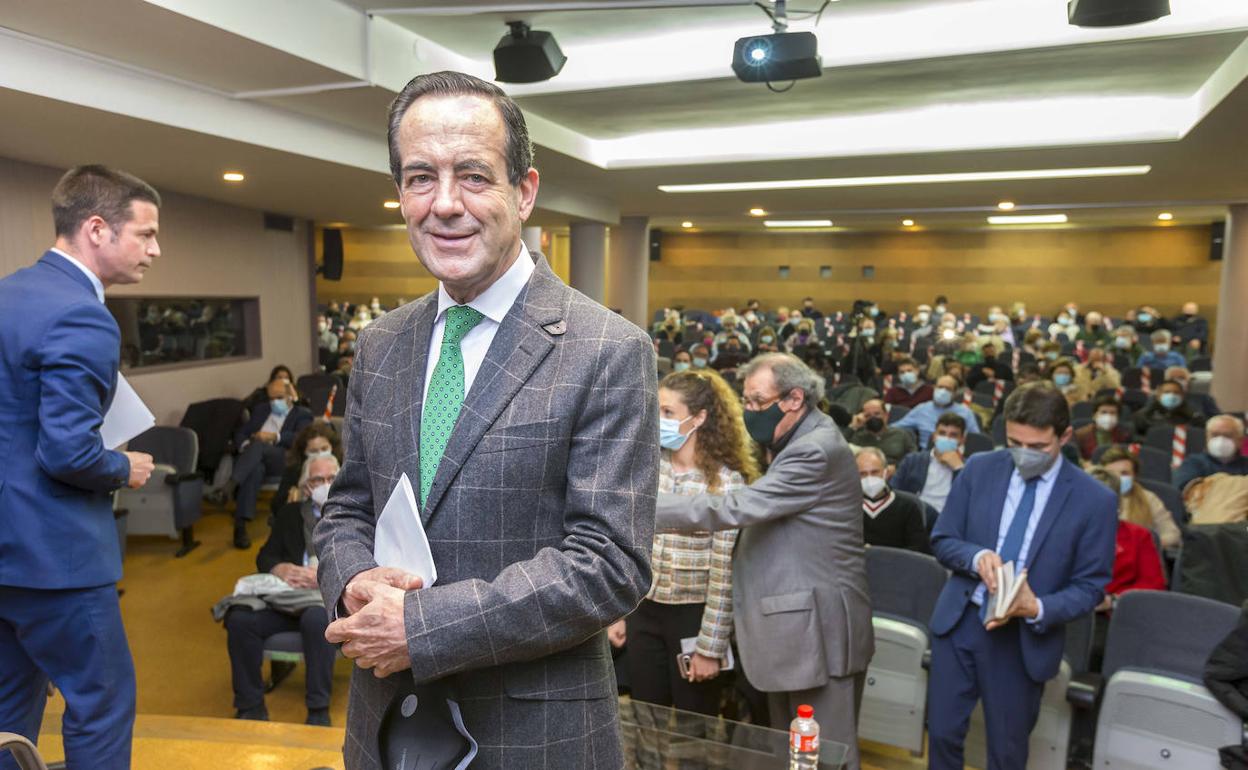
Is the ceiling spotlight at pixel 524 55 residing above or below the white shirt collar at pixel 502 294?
above

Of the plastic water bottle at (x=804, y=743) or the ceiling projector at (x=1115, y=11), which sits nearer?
the plastic water bottle at (x=804, y=743)

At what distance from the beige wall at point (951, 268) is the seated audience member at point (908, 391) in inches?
426

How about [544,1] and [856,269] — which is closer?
[544,1]

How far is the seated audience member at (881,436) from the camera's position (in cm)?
588

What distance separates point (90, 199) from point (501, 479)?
164 cm

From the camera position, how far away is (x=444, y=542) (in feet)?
3.31

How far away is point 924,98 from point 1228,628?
4365 millimetres

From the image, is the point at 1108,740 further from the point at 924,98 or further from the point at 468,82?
the point at 924,98

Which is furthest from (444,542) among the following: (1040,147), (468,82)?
(1040,147)

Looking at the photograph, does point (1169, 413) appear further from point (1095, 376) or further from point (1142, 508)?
point (1142, 508)

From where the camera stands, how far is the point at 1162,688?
2689 millimetres

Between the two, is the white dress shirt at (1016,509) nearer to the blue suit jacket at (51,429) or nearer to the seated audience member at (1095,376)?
the blue suit jacket at (51,429)

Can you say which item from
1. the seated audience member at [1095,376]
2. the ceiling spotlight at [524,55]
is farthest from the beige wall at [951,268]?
the ceiling spotlight at [524,55]

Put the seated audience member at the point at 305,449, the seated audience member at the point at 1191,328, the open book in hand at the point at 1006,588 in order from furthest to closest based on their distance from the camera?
the seated audience member at the point at 1191,328 < the seated audience member at the point at 305,449 < the open book in hand at the point at 1006,588
